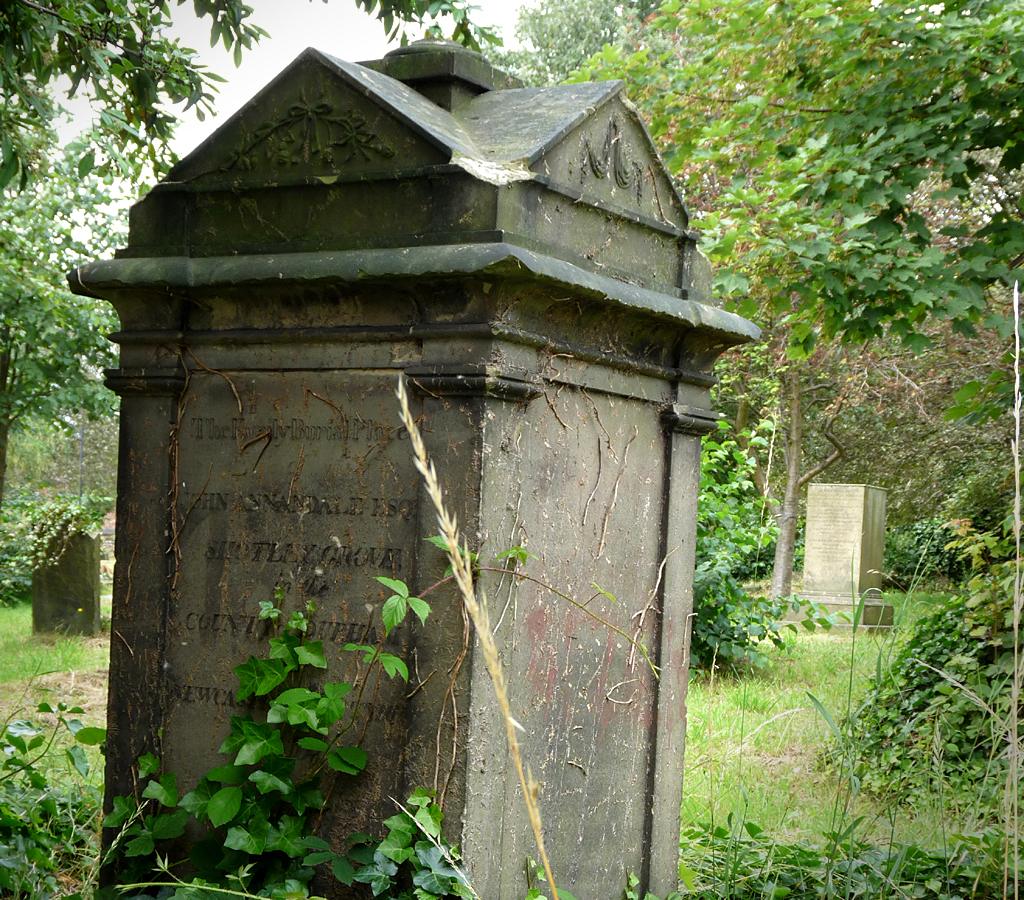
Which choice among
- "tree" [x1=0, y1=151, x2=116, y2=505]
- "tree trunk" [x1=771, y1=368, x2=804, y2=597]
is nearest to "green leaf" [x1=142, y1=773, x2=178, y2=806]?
"tree" [x1=0, y1=151, x2=116, y2=505]

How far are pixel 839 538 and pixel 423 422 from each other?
12.7 m

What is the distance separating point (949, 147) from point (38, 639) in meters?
10.4

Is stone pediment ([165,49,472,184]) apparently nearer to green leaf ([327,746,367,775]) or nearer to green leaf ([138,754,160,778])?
green leaf ([327,746,367,775])

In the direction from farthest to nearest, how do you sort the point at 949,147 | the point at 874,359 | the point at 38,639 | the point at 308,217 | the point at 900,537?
the point at 900,537, the point at 874,359, the point at 38,639, the point at 949,147, the point at 308,217

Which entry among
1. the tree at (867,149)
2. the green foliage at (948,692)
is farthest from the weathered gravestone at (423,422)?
the green foliage at (948,692)

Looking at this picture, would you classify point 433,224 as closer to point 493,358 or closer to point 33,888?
point 493,358

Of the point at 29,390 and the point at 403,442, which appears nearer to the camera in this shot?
the point at 403,442

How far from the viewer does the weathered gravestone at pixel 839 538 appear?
14680mm

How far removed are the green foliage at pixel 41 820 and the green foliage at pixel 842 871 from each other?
6.61 feet

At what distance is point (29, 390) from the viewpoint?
42.2ft

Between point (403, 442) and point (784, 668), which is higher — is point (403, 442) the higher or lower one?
the higher one

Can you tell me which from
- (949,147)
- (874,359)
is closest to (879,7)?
(949,147)

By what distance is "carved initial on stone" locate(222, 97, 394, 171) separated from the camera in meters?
3.19

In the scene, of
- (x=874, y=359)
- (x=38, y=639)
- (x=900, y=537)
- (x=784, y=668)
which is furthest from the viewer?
(x=900, y=537)
